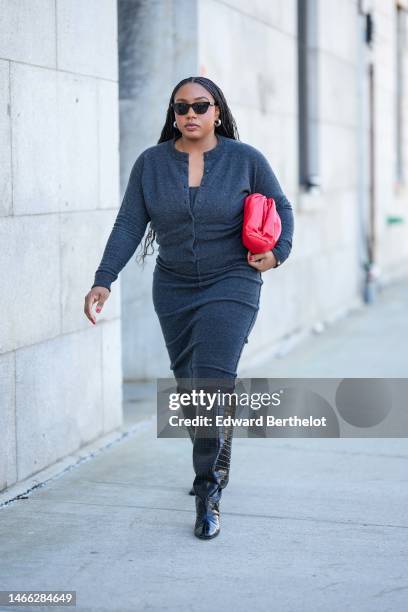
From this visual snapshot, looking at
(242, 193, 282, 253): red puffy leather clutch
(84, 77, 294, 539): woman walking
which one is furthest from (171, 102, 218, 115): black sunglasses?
(242, 193, 282, 253): red puffy leather clutch

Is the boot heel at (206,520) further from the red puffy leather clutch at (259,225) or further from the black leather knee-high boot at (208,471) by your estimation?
the red puffy leather clutch at (259,225)

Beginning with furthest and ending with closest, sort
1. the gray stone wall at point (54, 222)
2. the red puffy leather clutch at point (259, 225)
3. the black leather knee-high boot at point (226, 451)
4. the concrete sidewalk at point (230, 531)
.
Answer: the gray stone wall at point (54, 222) → the black leather knee-high boot at point (226, 451) → the red puffy leather clutch at point (259, 225) → the concrete sidewalk at point (230, 531)

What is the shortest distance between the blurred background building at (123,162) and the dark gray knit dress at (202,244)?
0.69 meters

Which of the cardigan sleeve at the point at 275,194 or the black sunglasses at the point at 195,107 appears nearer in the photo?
the black sunglasses at the point at 195,107

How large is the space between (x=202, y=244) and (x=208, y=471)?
0.89m

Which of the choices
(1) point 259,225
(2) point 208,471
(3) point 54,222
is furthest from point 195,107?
(2) point 208,471

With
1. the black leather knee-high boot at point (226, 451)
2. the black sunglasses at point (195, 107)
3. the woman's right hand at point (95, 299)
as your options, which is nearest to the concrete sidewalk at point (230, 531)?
the black leather knee-high boot at point (226, 451)

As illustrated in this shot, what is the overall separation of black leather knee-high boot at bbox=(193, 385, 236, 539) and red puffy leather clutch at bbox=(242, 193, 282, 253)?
578 mm

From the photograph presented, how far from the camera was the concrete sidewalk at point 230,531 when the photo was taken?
4172 millimetres

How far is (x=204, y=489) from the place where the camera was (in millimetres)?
4812

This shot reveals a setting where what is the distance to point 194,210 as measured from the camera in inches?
190

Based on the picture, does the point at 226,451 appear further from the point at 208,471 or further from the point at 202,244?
the point at 202,244

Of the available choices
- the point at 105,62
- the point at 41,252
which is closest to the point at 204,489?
the point at 41,252

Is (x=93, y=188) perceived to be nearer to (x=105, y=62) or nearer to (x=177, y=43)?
(x=105, y=62)
